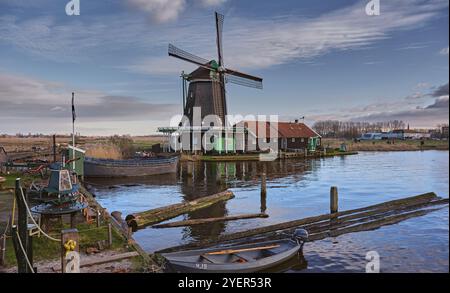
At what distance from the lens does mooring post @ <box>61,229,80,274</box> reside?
879 centimetres

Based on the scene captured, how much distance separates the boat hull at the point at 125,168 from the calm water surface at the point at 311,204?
188 centimetres

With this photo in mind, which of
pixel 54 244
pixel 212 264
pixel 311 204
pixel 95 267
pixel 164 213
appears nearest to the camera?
pixel 95 267

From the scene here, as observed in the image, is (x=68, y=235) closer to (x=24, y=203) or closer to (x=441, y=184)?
(x=24, y=203)

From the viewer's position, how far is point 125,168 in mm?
36469

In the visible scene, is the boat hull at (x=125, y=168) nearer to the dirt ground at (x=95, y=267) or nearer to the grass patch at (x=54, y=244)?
the grass patch at (x=54, y=244)

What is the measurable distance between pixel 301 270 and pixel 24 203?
8.51 m

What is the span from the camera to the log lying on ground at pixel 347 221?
15332 millimetres

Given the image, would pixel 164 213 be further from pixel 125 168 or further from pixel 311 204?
pixel 125 168

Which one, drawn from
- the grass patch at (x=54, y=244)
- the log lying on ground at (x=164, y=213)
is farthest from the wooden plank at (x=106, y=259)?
the log lying on ground at (x=164, y=213)

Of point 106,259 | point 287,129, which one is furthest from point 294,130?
point 106,259

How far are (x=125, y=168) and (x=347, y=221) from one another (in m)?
24.2

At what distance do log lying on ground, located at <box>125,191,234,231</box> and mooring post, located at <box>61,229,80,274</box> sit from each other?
339 inches

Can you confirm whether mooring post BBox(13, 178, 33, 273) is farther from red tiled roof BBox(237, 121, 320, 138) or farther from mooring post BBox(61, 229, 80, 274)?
red tiled roof BBox(237, 121, 320, 138)

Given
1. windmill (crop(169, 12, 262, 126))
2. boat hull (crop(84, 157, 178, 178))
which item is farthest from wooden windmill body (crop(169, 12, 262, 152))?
boat hull (crop(84, 157, 178, 178))
